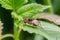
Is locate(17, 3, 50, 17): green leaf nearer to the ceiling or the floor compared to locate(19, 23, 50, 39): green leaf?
nearer to the ceiling

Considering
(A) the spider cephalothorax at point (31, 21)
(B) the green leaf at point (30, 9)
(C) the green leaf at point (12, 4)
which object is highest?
(C) the green leaf at point (12, 4)

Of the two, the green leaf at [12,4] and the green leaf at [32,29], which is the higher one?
the green leaf at [12,4]

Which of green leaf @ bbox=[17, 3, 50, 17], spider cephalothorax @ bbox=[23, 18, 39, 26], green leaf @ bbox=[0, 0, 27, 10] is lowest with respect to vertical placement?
spider cephalothorax @ bbox=[23, 18, 39, 26]

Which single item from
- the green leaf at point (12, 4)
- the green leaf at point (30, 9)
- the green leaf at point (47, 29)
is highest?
the green leaf at point (12, 4)

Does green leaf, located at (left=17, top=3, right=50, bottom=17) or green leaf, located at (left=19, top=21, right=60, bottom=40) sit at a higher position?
green leaf, located at (left=17, top=3, right=50, bottom=17)

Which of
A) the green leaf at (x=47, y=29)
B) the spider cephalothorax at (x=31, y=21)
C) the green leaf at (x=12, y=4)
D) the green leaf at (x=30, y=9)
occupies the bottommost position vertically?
the green leaf at (x=47, y=29)

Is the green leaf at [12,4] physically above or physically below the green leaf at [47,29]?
above

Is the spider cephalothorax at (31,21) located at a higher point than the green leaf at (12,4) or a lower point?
lower

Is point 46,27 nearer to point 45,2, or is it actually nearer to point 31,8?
point 31,8

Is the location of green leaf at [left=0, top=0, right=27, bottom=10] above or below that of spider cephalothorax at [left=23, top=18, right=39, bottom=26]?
above
